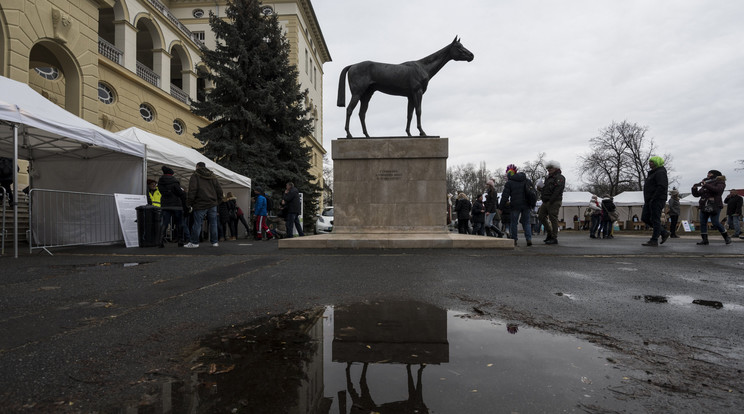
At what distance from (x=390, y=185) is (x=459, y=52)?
12.4 ft

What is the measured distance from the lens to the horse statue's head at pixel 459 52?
31.1 ft

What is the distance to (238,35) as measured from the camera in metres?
18.3

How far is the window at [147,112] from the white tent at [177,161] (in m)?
8.36

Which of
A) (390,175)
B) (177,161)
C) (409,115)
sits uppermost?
(409,115)

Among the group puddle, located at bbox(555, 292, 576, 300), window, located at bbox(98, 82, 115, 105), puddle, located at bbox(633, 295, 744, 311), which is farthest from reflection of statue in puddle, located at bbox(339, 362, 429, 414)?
window, located at bbox(98, 82, 115, 105)

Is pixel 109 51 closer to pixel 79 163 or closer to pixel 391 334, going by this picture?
pixel 79 163

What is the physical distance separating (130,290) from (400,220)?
20.3 feet

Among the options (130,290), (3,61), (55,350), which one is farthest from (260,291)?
(3,61)

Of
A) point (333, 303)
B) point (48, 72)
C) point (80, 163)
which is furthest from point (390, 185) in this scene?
point (48, 72)

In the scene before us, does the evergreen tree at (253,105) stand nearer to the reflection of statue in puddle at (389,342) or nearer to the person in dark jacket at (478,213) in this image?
the person in dark jacket at (478,213)

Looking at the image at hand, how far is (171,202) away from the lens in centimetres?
944

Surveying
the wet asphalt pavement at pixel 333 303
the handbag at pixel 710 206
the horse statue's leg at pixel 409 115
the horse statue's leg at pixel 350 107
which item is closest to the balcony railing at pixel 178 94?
the horse statue's leg at pixel 350 107

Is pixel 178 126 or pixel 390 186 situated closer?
pixel 390 186

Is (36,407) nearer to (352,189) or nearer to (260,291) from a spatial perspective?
(260,291)
